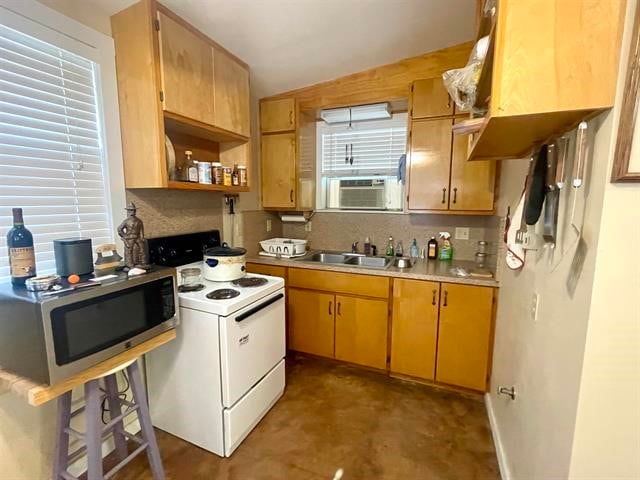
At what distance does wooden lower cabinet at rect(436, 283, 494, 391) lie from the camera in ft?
6.69

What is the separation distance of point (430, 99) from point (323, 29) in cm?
92

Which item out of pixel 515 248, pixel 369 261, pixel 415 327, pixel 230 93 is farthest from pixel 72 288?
pixel 369 261

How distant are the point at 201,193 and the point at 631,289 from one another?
7.60 feet

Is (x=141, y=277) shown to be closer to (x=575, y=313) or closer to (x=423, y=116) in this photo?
(x=575, y=313)

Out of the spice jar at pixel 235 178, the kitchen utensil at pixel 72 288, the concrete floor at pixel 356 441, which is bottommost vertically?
the concrete floor at pixel 356 441

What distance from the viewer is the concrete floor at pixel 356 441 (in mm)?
1585

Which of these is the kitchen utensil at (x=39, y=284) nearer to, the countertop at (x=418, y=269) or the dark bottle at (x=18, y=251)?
the dark bottle at (x=18, y=251)

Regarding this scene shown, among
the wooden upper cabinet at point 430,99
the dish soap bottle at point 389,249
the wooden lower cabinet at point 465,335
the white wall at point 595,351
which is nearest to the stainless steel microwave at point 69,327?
the white wall at point 595,351

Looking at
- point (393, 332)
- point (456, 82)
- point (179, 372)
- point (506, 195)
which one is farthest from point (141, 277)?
point (506, 195)

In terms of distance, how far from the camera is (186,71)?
1.72 m

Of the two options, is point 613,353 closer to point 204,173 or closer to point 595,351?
point 595,351

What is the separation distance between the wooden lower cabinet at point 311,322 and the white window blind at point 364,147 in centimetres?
128

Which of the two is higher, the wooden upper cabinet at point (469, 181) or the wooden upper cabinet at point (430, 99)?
the wooden upper cabinet at point (430, 99)

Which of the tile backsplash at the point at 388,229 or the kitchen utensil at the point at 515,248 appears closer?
the kitchen utensil at the point at 515,248
